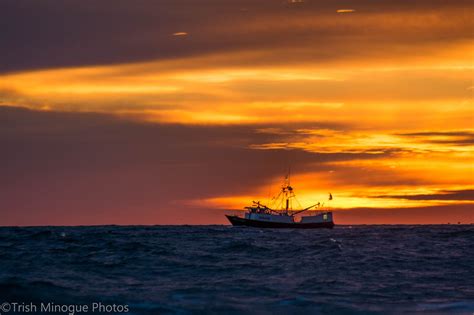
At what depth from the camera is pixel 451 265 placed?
176 feet

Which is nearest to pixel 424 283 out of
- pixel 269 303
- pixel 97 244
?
pixel 269 303

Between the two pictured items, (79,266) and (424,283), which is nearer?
(424,283)

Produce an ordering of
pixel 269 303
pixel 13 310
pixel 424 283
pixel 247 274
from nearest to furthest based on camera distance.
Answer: pixel 13 310 < pixel 269 303 < pixel 424 283 < pixel 247 274

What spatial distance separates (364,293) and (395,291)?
1909 mm

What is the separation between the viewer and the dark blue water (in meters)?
35.8

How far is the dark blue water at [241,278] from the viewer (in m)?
35.8

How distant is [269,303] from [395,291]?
7.67m

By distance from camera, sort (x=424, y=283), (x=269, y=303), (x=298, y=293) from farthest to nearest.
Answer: (x=424, y=283)
(x=298, y=293)
(x=269, y=303)

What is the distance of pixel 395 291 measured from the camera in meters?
40.2

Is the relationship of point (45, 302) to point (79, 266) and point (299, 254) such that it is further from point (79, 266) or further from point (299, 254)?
point (299, 254)

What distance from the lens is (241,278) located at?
45.4 metres

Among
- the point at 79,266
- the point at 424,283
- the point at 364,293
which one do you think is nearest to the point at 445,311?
the point at 364,293

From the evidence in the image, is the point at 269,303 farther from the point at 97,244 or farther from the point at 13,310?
the point at 97,244

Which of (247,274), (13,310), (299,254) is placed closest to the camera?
(13,310)
